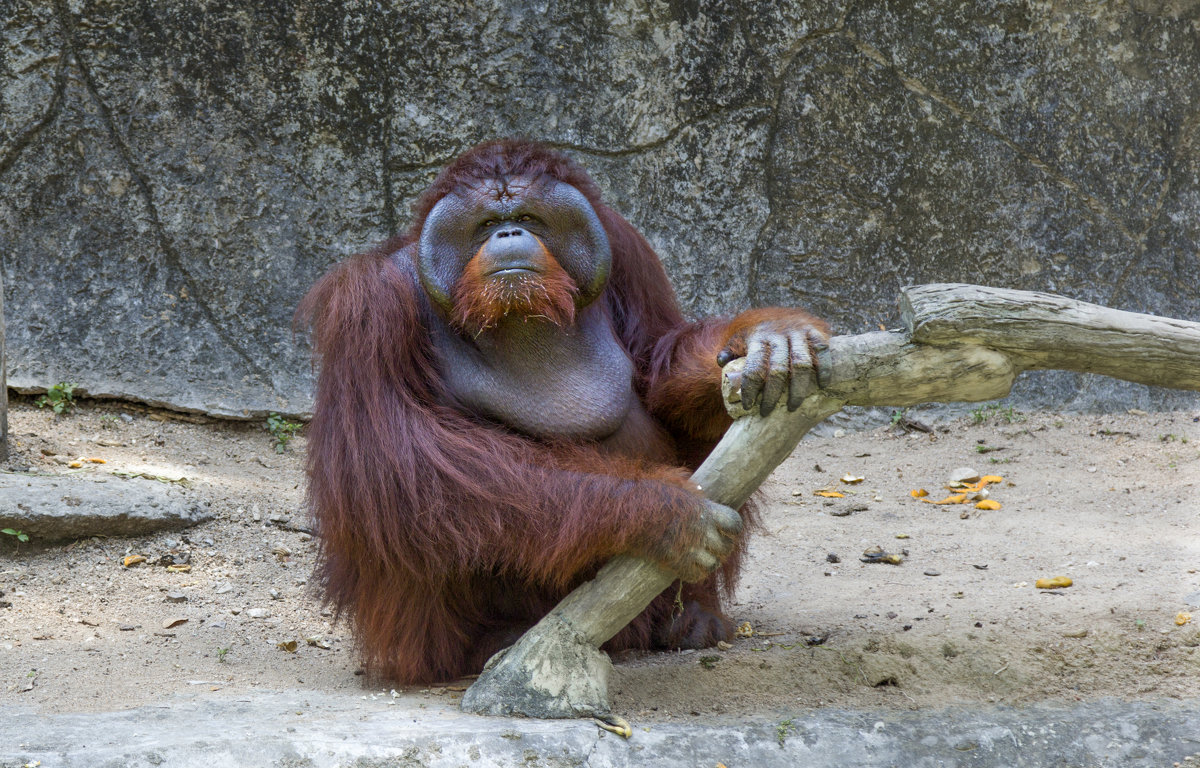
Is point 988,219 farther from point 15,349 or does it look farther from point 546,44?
point 15,349

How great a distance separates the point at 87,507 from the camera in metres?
3.51

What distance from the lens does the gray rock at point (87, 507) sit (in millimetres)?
3432

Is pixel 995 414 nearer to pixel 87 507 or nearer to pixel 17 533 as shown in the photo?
pixel 87 507

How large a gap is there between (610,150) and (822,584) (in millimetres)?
2117

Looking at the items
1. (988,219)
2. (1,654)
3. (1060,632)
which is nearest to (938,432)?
(988,219)

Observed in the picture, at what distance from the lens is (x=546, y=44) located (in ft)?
15.7

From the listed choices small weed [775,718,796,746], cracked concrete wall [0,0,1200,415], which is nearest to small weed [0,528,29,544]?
cracked concrete wall [0,0,1200,415]

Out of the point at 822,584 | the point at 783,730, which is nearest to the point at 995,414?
the point at 822,584

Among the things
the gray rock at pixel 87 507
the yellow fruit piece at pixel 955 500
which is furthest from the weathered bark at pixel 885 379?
the yellow fruit piece at pixel 955 500

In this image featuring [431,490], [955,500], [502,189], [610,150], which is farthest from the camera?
[610,150]

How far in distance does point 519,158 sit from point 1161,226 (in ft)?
11.7

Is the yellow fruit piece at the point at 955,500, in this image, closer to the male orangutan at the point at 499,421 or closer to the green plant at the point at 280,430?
the male orangutan at the point at 499,421

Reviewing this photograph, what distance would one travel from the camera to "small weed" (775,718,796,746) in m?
2.31

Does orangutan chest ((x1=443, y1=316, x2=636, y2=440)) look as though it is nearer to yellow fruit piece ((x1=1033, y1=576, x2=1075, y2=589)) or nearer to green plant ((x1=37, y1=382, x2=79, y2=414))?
yellow fruit piece ((x1=1033, y1=576, x2=1075, y2=589))
